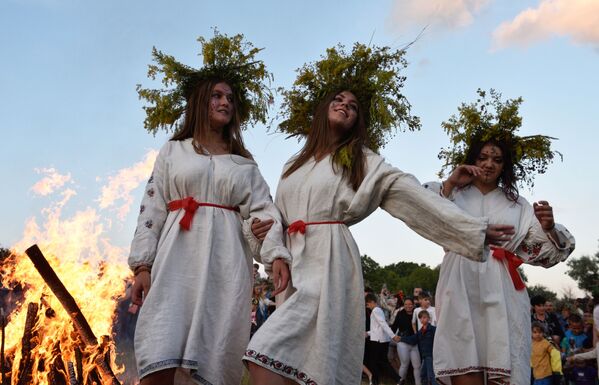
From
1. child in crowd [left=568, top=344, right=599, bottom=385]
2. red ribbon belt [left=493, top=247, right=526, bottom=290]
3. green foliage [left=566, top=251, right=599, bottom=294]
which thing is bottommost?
red ribbon belt [left=493, top=247, right=526, bottom=290]

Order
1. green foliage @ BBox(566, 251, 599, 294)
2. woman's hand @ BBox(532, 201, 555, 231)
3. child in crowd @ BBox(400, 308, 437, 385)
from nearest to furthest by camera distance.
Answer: woman's hand @ BBox(532, 201, 555, 231) < child in crowd @ BBox(400, 308, 437, 385) < green foliage @ BBox(566, 251, 599, 294)

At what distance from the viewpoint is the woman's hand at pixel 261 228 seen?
4.39 metres

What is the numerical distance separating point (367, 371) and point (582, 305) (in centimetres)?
505

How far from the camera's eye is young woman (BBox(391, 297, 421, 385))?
13367 millimetres

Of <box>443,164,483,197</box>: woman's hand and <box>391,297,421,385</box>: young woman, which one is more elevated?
<box>391,297,421,385</box>: young woman

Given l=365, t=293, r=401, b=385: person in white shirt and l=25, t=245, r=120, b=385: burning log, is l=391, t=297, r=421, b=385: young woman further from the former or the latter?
l=25, t=245, r=120, b=385: burning log

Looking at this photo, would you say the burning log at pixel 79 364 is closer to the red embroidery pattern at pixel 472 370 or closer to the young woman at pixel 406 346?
the red embroidery pattern at pixel 472 370

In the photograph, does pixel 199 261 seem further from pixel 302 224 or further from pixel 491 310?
pixel 491 310

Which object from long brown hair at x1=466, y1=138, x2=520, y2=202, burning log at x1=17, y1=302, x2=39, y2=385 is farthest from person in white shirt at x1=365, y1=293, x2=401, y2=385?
burning log at x1=17, y1=302, x2=39, y2=385

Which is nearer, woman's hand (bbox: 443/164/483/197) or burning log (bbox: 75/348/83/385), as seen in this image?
woman's hand (bbox: 443/164/483/197)

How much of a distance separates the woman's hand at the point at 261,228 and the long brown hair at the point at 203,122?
716 millimetres

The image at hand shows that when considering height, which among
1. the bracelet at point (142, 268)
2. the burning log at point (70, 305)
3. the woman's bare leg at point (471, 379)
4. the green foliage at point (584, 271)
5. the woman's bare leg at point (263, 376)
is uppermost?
the green foliage at point (584, 271)

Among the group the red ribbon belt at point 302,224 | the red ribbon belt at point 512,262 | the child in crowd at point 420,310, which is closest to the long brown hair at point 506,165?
the red ribbon belt at point 512,262

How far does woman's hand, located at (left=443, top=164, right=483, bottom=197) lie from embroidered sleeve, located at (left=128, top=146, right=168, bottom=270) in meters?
2.32
